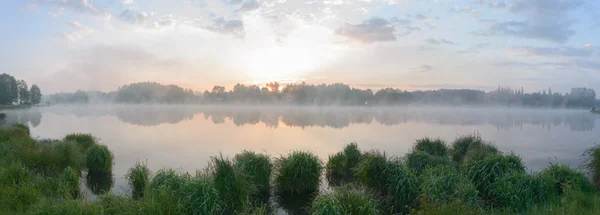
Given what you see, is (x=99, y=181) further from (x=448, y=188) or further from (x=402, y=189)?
(x=448, y=188)

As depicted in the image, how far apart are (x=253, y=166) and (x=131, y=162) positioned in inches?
374

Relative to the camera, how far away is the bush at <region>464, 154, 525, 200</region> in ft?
33.9

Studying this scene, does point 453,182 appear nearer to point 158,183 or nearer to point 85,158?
point 158,183

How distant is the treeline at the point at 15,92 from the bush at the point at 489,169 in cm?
11877

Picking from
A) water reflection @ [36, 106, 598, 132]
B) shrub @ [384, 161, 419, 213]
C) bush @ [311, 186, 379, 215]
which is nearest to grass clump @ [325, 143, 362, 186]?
shrub @ [384, 161, 419, 213]

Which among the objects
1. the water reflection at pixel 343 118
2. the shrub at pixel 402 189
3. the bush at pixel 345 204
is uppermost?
the bush at pixel 345 204

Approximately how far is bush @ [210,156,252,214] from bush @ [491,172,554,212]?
6.41 m

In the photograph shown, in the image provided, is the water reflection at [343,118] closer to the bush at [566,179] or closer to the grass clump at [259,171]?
the grass clump at [259,171]

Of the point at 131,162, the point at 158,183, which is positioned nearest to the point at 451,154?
the point at 158,183

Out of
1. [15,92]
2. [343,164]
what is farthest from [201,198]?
[15,92]

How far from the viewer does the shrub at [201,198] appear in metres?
8.06

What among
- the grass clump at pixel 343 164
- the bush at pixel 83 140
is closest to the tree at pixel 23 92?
the bush at pixel 83 140

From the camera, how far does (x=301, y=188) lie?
12.3 m

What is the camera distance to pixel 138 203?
729cm
